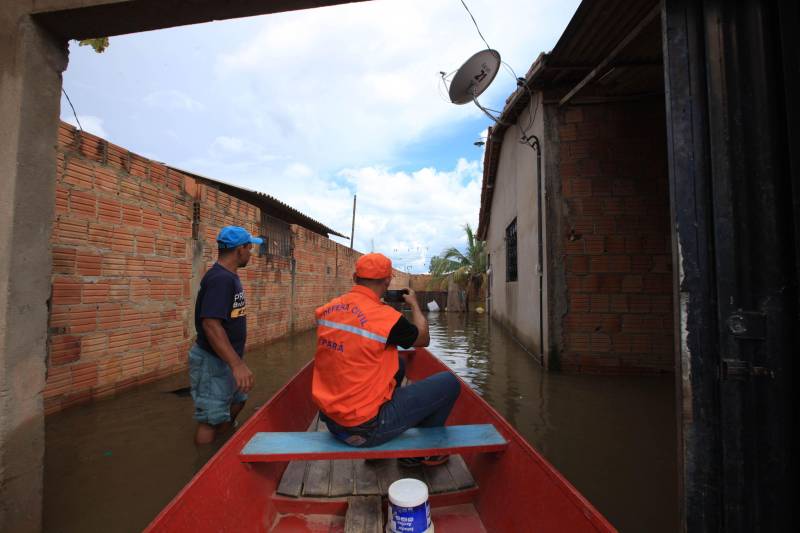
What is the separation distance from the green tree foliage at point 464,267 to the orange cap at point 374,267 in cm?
1598

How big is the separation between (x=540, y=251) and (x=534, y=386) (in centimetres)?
198

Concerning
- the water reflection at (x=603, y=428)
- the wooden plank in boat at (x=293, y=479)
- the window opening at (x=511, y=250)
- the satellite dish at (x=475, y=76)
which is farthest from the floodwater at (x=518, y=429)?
the satellite dish at (x=475, y=76)

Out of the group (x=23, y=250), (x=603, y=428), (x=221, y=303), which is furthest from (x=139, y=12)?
(x=603, y=428)

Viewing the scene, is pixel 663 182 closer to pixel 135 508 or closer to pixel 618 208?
pixel 618 208

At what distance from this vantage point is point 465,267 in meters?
18.4

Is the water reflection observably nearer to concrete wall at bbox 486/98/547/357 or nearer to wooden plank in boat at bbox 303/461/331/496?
concrete wall at bbox 486/98/547/357

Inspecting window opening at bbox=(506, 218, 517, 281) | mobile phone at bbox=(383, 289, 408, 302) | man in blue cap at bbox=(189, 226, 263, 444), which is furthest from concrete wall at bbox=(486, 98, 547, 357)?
man in blue cap at bbox=(189, 226, 263, 444)

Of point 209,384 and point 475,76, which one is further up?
point 475,76

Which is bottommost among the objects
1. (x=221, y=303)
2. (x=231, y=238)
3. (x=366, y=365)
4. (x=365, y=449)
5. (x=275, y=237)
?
(x=365, y=449)

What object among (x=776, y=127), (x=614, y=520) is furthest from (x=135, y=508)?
(x=776, y=127)

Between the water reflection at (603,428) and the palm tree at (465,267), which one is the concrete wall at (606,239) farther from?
the palm tree at (465,267)

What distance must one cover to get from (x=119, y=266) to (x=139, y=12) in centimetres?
310

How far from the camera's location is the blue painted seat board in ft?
6.32

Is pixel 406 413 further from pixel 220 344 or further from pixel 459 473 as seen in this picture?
pixel 220 344
